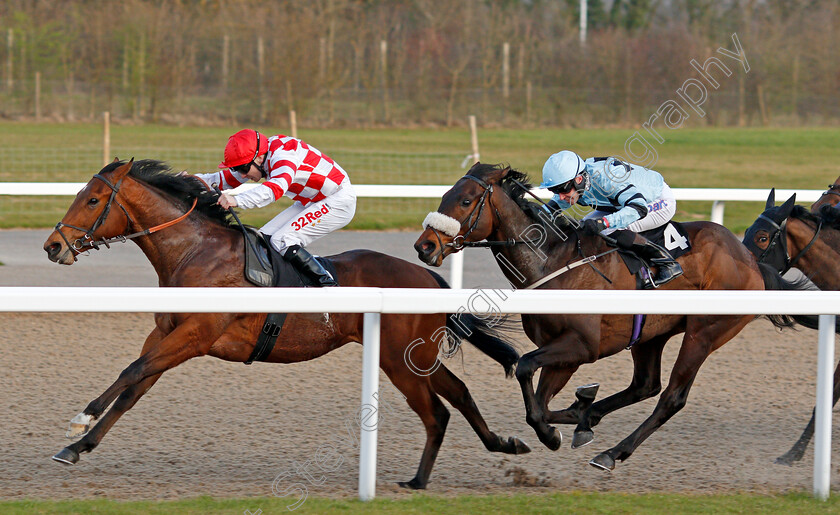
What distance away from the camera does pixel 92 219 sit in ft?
14.0

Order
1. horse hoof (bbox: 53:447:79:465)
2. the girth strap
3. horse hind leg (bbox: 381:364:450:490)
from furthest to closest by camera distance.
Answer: the girth strap, horse hind leg (bbox: 381:364:450:490), horse hoof (bbox: 53:447:79:465)

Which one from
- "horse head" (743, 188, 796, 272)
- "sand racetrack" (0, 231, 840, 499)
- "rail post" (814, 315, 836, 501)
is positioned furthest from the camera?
"horse head" (743, 188, 796, 272)

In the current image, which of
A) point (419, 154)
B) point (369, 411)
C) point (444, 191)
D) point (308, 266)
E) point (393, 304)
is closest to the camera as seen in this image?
point (369, 411)

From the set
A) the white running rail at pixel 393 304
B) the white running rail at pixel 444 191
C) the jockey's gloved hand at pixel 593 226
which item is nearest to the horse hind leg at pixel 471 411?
the white running rail at pixel 393 304

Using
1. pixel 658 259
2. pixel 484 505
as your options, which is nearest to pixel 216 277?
pixel 484 505

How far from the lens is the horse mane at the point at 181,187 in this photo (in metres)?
4.49

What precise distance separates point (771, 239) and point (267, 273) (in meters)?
3.01

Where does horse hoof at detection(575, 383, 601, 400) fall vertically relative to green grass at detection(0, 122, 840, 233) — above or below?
below

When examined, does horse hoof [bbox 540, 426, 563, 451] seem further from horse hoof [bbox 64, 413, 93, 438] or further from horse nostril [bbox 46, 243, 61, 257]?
horse nostril [bbox 46, 243, 61, 257]

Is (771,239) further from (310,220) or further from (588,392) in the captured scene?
(310,220)

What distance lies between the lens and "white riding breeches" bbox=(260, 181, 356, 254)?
4.68 metres

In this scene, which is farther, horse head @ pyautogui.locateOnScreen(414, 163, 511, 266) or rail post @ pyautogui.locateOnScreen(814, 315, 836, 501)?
horse head @ pyautogui.locateOnScreen(414, 163, 511, 266)

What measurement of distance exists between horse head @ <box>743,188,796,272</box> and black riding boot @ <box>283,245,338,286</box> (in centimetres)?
267

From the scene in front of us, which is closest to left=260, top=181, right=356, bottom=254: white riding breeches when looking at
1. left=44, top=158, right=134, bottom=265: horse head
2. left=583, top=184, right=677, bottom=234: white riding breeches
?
left=44, top=158, right=134, bottom=265: horse head
